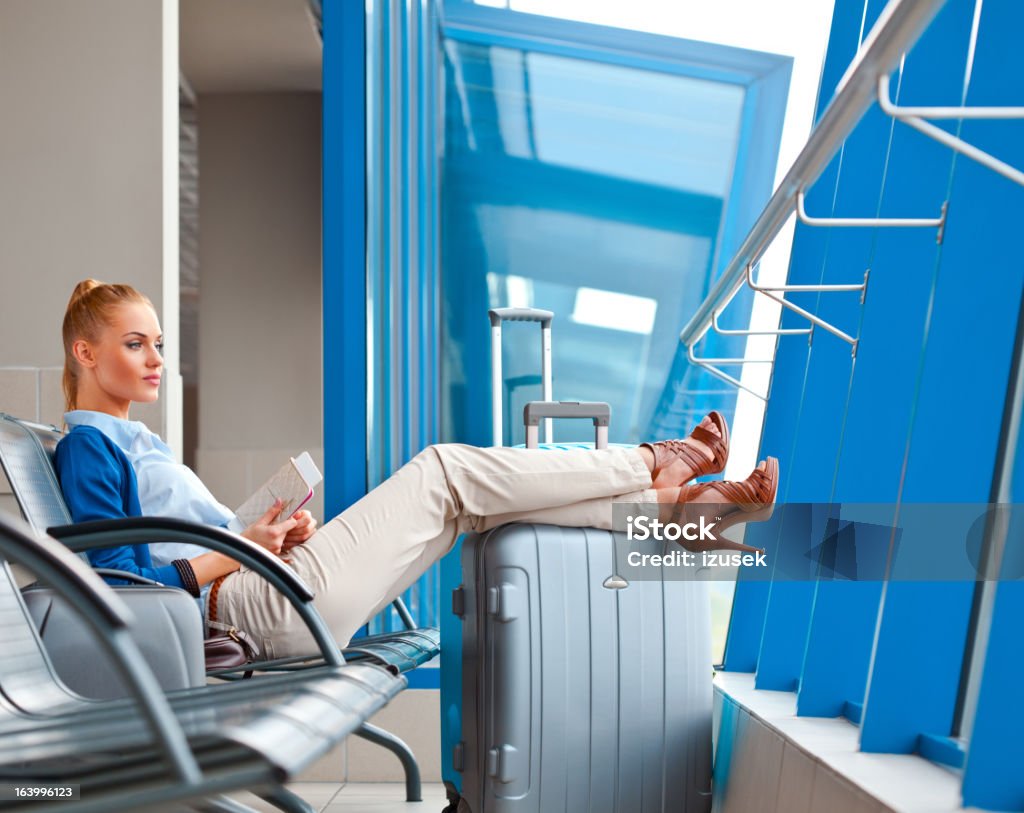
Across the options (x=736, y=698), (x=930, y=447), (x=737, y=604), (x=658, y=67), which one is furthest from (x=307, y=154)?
(x=930, y=447)

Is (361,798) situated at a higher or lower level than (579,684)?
lower

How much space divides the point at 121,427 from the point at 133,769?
1192mm

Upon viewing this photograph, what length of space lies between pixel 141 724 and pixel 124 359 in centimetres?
111

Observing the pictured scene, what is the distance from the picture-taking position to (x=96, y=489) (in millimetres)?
1794

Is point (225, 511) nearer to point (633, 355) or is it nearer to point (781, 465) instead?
point (781, 465)

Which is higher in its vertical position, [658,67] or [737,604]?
[658,67]

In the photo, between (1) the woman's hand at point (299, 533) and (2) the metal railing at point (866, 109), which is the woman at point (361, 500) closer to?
(1) the woman's hand at point (299, 533)

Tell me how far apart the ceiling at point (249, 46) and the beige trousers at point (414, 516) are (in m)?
3.40

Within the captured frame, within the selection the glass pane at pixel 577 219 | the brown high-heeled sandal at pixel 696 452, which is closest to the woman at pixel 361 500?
the brown high-heeled sandal at pixel 696 452

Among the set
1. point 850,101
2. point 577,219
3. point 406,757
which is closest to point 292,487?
point 406,757

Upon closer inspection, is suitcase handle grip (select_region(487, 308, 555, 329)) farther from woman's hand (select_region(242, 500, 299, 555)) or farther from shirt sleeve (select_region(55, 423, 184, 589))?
shirt sleeve (select_region(55, 423, 184, 589))

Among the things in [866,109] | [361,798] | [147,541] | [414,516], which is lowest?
[361,798]

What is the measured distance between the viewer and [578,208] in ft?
11.6

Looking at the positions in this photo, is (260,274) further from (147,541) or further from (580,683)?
(147,541)
